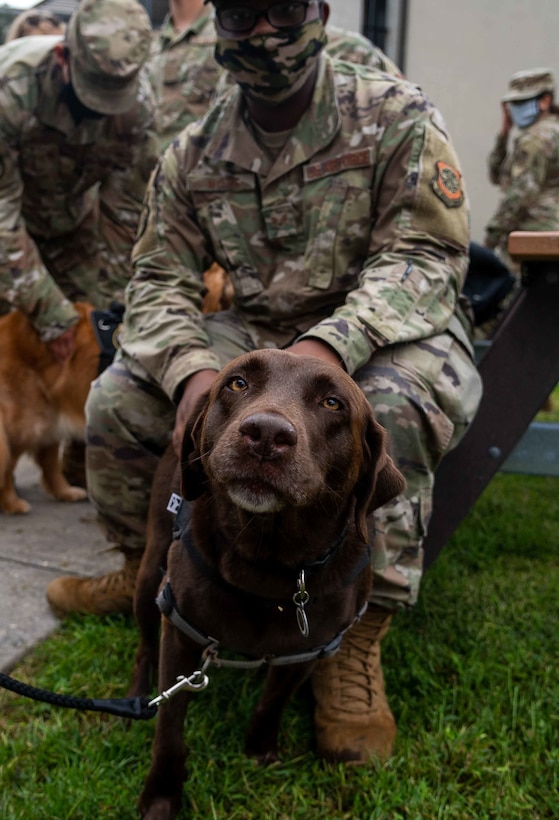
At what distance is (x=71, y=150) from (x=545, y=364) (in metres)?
2.98

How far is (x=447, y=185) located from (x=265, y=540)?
1412mm

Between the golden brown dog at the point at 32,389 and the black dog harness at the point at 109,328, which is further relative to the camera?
the golden brown dog at the point at 32,389


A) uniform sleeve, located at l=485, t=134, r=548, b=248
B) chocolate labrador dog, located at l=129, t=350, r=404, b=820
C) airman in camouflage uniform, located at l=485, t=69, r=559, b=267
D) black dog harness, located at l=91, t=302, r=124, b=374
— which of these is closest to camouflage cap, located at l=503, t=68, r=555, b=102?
airman in camouflage uniform, located at l=485, t=69, r=559, b=267

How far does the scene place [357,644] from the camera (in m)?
2.29

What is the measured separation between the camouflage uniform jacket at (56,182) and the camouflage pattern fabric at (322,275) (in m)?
1.35

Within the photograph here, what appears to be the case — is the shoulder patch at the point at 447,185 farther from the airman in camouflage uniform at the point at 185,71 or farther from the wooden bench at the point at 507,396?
the airman in camouflage uniform at the point at 185,71

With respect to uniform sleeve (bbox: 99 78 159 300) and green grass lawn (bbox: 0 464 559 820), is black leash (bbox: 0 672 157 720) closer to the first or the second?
green grass lawn (bbox: 0 464 559 820)

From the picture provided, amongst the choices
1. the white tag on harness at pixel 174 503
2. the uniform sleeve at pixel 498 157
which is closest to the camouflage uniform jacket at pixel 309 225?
the white tag on harness at pixel 174 503

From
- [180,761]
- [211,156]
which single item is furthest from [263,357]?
[211,156]

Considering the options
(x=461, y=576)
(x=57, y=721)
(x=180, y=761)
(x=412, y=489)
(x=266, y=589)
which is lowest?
(x=461, y=576)

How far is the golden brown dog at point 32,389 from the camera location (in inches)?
159

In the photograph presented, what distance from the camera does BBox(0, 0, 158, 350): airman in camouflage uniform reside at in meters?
3.73

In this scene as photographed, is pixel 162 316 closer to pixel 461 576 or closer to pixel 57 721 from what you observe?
pixel 57 721

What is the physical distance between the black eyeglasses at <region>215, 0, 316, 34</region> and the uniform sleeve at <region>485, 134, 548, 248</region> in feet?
17.3
